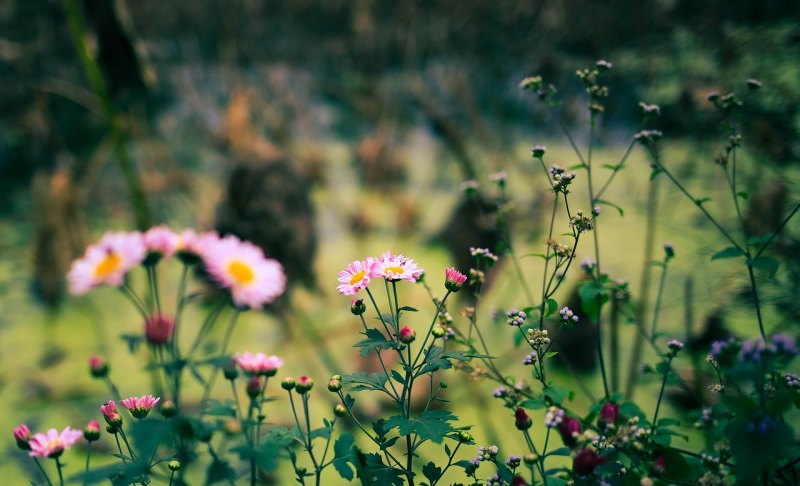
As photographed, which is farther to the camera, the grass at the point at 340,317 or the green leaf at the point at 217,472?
the grass at the point at 340,317

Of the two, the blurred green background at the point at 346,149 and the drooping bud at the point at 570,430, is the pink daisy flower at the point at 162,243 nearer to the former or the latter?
the drooping bud at the point at 570,430

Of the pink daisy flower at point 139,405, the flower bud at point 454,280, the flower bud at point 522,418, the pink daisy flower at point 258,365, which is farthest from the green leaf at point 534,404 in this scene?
the pink daisy flower at point 139,405

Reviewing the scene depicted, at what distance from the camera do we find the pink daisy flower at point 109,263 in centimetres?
53

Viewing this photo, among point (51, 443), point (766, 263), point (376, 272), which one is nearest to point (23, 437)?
point (51, 443)

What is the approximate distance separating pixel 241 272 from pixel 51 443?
230 mm

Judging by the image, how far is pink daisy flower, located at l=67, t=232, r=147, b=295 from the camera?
53cm

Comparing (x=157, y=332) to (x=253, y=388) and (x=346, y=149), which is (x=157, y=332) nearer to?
(x=253, y=388)

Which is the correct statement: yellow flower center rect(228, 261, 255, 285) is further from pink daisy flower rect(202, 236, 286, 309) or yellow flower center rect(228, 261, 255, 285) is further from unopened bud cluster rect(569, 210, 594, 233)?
unopened bud cluster rect(569, 210, 594, 233)

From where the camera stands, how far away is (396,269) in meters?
0.50

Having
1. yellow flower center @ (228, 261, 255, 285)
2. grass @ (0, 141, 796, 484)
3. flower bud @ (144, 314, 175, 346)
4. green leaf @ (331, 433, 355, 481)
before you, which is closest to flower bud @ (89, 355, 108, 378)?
flower bud @ (144, 314, 175, 346)

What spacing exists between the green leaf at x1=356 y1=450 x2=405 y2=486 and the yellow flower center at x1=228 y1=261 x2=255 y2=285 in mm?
213

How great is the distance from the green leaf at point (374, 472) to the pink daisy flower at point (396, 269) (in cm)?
17

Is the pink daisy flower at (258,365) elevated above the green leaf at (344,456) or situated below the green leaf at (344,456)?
above

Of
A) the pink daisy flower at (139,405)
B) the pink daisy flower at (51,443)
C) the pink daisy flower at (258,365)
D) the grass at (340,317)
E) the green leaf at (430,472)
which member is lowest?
the green leaf at (430,472)
